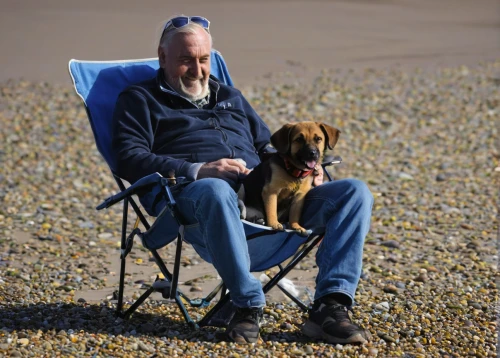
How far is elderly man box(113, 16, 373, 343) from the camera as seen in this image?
132 inches

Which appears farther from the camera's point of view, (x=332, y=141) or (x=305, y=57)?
(x=305, y=57)

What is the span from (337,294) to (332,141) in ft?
2.07

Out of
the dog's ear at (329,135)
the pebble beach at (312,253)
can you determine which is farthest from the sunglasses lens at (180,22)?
the pebble beach at (312,253)

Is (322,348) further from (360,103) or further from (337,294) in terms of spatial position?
(360,103)

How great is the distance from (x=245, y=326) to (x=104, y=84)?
154 centimetres

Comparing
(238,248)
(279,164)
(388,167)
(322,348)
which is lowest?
(388,167)

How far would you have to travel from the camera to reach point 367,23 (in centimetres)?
1459

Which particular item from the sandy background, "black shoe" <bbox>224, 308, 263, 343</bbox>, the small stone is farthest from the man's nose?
the sandy background

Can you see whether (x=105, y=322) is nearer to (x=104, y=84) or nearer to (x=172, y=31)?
(x=104, y=84)

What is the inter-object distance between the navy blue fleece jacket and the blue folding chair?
14cm

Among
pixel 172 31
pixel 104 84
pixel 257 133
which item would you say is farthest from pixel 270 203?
pixel 104 84

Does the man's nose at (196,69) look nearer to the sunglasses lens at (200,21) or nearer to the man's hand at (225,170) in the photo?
the sunglasses lens at (200,21)

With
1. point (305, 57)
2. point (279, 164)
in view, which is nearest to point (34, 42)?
point (305, 57)

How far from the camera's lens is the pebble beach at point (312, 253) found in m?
3.55
